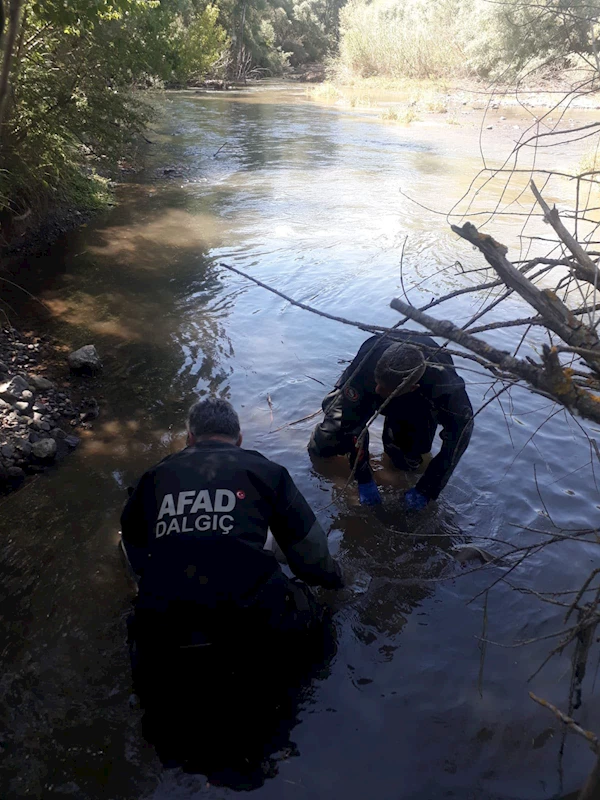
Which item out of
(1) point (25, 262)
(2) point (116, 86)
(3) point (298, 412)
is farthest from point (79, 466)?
(2) point (116, 86)

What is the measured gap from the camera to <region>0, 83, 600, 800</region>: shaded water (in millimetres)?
2320

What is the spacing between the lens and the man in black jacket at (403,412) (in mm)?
3152

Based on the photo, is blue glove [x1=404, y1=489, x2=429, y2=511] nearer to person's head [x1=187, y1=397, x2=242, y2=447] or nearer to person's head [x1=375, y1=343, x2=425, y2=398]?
person's head [x1=375, y1=343, x2=425, y2=398]

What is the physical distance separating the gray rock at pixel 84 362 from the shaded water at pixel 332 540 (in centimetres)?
13

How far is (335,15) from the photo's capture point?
4691cm

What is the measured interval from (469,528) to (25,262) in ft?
20.8

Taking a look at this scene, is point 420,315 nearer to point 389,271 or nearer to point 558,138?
point 389,271

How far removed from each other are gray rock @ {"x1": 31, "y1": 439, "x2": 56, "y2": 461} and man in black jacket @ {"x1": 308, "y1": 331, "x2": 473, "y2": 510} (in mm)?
1765

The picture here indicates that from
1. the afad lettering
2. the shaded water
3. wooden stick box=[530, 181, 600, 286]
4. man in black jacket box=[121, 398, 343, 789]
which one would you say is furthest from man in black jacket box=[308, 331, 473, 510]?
wooden stick box=[530, 181, 600, 286]

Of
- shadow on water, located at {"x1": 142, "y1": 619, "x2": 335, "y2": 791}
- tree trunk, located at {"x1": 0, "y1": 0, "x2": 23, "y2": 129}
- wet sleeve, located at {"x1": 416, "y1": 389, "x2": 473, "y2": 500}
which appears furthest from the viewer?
wet sleeve, located at {"x1": 416, "y1": 389, "x2": 473, "y2": 500}

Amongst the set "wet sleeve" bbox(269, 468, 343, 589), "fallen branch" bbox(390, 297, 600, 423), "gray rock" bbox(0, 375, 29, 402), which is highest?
"fallen branch" bbox(390, 297, 600, 423)

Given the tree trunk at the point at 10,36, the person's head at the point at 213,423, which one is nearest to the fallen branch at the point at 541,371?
the tree trunk at the point at 10,36

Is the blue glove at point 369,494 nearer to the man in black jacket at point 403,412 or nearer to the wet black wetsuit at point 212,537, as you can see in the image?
the man in black jacket at point 403,412

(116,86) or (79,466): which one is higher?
(116,86)
